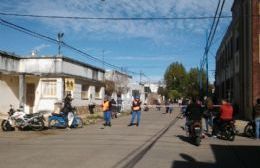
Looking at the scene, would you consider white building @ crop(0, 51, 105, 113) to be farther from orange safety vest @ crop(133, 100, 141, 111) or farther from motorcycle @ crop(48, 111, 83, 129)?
motorcycle @ crop(48, 111, 83, 129)

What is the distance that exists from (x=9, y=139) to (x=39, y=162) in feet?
23.6

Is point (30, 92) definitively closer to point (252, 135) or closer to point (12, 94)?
point (12, 94)

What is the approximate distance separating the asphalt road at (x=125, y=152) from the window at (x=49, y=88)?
58.7ft

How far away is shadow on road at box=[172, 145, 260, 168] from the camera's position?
12375 millimetres

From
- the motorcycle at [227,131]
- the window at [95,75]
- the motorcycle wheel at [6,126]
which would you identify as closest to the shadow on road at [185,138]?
the motorcycle at [227,131]

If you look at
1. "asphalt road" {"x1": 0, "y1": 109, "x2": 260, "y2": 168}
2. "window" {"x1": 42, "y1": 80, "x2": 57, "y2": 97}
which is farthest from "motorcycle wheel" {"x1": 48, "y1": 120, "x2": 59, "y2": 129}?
"window" {"x1": 42, "y1": 80, "x2": 57, "y2": 97}

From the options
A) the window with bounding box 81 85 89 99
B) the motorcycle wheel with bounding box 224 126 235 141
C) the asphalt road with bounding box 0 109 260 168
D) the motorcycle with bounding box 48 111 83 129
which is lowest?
the asphalt road with bounding box 0 109 260 168

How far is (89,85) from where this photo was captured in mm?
46500

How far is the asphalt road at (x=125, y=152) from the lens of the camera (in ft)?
40.2

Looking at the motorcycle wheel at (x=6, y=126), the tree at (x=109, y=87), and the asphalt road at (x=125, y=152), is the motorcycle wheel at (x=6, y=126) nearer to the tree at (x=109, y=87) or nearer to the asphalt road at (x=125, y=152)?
the asphalt road at (x=125, y=152)

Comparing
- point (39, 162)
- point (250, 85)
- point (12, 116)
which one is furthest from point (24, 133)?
point (250, 85)

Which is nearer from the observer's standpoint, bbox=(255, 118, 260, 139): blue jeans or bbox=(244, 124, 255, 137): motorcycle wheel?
bbox=(255, 118, 260, 139): blue jeans

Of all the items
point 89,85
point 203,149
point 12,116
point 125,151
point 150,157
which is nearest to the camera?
point 150,157

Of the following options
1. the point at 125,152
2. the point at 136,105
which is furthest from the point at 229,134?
the point at 136,105
